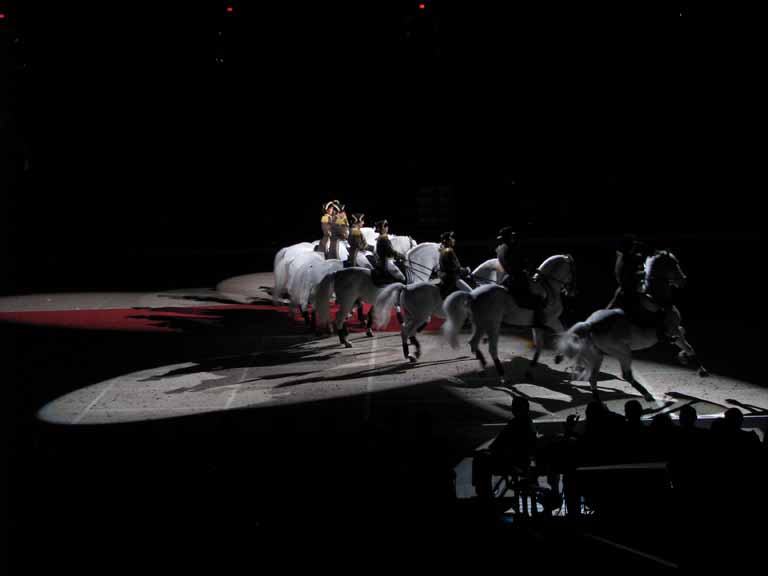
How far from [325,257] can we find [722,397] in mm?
8245

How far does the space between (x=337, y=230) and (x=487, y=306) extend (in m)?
5.45

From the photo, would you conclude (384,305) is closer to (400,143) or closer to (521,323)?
(521,323)

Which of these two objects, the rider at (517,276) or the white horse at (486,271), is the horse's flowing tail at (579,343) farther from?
the white horse at (486,271)

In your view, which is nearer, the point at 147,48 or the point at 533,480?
the point at 533,480

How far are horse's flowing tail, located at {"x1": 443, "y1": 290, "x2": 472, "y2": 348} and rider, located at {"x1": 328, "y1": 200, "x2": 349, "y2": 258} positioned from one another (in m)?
4.89

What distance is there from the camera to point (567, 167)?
27859 millimetres

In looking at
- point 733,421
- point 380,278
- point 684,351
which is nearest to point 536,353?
point 684,351

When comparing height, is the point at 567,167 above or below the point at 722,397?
above

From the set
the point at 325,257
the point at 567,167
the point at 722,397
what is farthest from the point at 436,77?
the point at 722,397

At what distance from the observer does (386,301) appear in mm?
12445

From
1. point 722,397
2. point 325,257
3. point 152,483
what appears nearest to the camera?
point 152,483

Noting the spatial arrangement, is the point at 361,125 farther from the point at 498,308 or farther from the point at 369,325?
the point at 498,308

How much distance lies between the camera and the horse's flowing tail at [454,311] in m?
11.3

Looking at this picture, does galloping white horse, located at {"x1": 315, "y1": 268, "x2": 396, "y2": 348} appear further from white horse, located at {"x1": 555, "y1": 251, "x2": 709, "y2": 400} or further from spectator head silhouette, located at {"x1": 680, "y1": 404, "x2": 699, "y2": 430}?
spectator head silhouette, located at {"x1": 680, "y1": 404, "x2": 699, "y2": 430}
